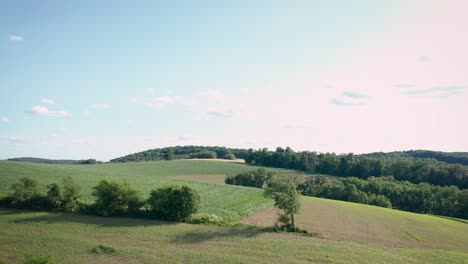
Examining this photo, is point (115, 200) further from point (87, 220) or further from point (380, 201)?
point (380, 201)

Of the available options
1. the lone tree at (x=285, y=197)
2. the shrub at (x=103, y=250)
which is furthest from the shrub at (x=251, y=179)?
the shrub at (x=103, y=250)

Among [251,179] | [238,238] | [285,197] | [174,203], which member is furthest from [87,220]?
[251,179]

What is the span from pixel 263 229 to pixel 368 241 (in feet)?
40.4

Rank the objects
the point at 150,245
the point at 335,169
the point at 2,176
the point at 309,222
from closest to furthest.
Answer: the point at 150,245
the point at 309,222
the point at 2,176
the point at 335,169

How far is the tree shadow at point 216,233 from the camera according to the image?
35531 mm

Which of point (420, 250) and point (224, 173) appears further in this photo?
point (224, 173)

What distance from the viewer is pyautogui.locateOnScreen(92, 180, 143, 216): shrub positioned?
144ft

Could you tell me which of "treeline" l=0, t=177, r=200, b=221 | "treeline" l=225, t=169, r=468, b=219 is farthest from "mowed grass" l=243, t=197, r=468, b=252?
"treeline" l=225, t=169, r=468, b=219

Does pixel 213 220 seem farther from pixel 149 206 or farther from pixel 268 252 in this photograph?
pixel 268 252

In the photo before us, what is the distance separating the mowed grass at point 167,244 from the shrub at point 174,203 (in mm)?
1855

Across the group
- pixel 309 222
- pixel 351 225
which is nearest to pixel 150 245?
pixel 309 222

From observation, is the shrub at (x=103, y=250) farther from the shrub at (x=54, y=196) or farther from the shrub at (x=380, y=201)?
the shrub at (x=380, y=201)

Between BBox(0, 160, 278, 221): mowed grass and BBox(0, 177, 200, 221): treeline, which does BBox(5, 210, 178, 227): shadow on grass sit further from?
BBox(0, 160, 278, 221): mowed grass

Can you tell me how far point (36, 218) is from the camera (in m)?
39.9
